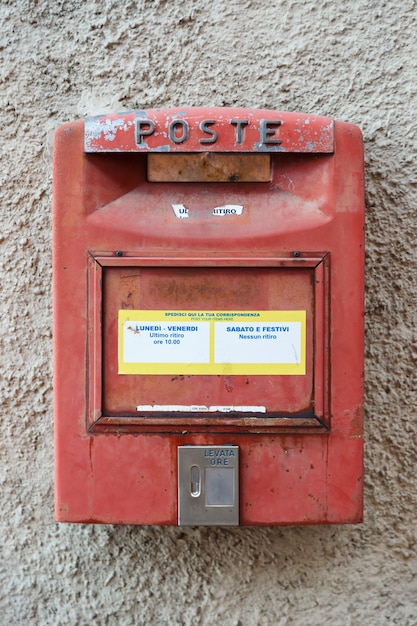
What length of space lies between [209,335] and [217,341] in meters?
0.02

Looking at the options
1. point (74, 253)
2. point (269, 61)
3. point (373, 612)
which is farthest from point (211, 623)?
point (269, 61)

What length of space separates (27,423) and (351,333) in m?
0.82

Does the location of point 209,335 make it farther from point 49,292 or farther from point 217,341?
point 49,292

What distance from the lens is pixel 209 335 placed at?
3.47 ft

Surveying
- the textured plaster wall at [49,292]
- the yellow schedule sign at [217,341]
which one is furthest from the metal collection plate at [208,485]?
the textured plaster wall at [49,292]

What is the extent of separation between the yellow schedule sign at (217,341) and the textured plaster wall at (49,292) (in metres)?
0.34

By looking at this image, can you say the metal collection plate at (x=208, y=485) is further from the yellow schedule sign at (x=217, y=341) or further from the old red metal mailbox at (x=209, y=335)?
the yellow schedule sign at (x=217, y=341)

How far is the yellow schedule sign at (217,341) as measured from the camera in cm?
105

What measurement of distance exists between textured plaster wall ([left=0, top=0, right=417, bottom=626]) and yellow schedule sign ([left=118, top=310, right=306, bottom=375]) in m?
0.34

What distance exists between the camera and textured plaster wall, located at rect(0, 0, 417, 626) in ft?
4.28

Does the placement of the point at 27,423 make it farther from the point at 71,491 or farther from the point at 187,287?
the point at 187,287

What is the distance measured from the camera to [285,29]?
4.32 ft

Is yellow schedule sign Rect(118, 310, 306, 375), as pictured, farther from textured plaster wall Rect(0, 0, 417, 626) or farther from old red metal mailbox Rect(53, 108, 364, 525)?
textured plaster wall Rect(0, 0, 417, 626)

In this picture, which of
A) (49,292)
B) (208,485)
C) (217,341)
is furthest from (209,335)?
(49,292)
